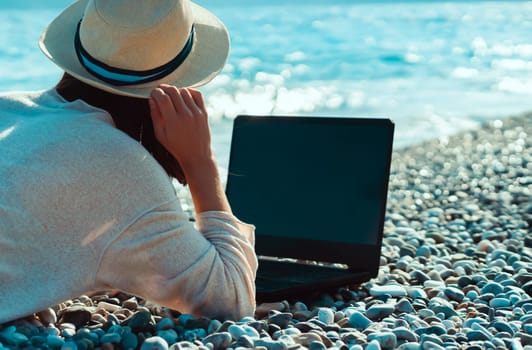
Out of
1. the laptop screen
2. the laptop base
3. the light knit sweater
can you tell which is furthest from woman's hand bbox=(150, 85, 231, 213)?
the laptop screen

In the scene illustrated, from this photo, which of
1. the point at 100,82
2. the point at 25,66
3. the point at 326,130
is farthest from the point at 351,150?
the point at 25,66

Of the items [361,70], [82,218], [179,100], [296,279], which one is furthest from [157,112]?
[361,70]

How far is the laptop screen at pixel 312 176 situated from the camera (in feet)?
11.3

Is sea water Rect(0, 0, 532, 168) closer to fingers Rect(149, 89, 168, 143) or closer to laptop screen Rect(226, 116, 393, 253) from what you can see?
laptop screen Rect(226, 116, 393, 253)

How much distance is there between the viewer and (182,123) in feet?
8.09

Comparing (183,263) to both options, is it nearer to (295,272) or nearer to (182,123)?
(182,123)

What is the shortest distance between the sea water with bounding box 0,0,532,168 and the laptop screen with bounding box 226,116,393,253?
15.2 feet

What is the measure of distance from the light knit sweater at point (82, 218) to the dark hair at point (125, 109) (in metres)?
0.07

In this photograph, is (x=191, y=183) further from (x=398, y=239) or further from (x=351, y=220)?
(x=398, y=239)

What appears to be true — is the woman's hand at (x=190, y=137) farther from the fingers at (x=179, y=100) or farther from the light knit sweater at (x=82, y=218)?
the light knit sweater at (x=82, y=218)

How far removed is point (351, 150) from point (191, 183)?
111 cm

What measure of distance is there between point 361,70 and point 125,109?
14.9 meters

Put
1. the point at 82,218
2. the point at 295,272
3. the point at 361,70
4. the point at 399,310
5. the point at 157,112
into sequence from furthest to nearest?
the point at 361,70
the point at 295,272
the point at 399,310
the point at 157,112
the point at 82,218

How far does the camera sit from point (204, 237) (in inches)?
99.1
